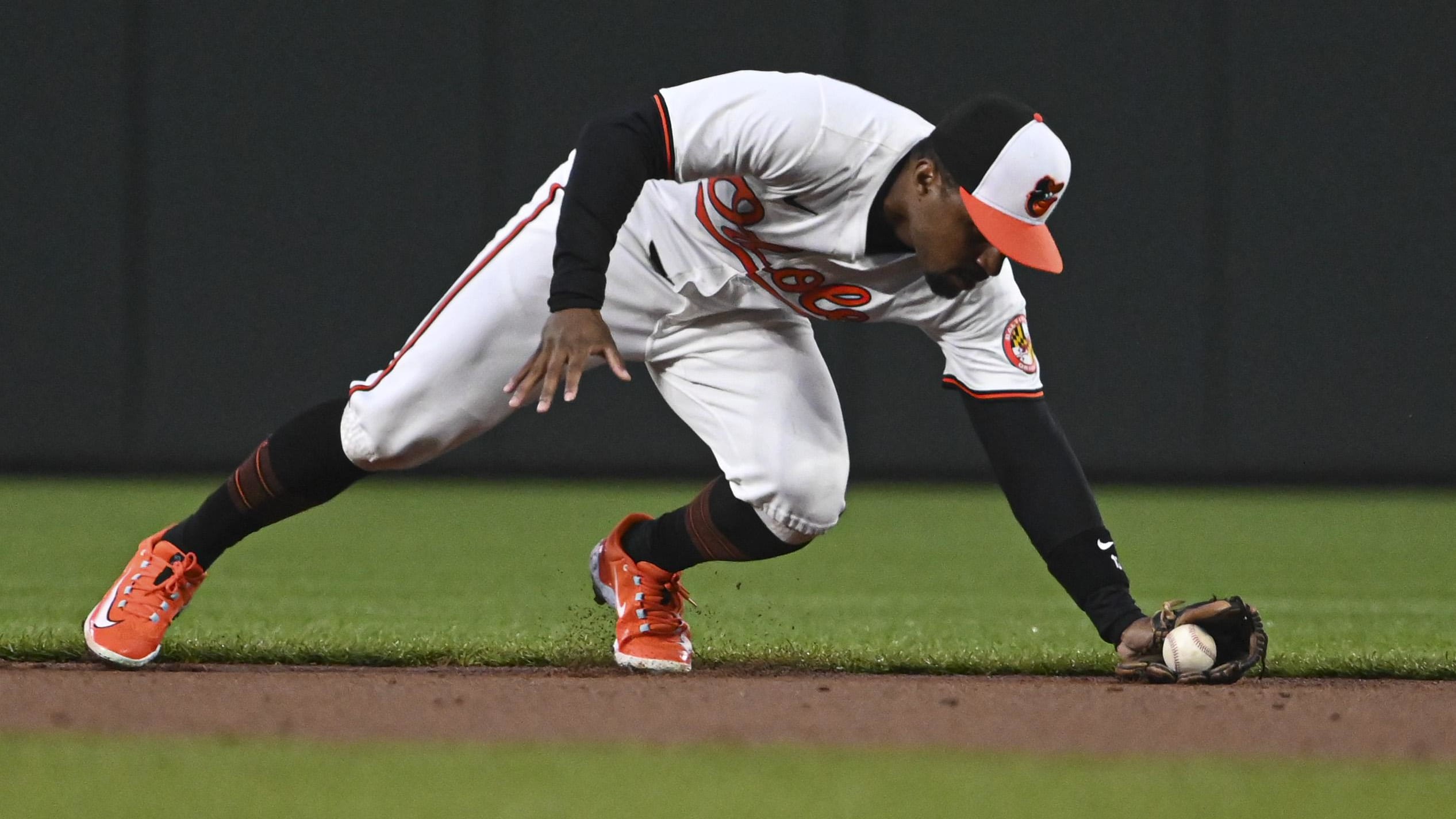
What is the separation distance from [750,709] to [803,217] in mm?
795

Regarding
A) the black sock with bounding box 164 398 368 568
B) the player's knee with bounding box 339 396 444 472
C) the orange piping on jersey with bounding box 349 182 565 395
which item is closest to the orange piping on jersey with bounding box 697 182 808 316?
the orange piping on jersey with bounding box 349 182 565 395

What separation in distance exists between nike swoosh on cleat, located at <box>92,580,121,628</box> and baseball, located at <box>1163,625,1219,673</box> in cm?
174

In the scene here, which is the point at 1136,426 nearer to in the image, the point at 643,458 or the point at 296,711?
the point at 643,458

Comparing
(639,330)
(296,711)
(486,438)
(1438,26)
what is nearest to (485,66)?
(486,438)

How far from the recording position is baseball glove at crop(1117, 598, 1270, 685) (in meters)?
2.64

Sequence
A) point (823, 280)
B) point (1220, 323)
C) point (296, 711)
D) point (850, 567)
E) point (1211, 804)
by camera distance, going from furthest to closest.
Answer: point (1220, 323) → point (850, 567) → point (823, 280) → point (296, 711) → point (1211, 804)

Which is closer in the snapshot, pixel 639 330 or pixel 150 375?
pixel 639 330

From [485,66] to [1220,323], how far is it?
3.46m

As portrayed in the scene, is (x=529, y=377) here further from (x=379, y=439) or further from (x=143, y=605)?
(x=143, y=605)

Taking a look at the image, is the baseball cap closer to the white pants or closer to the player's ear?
the player's ear

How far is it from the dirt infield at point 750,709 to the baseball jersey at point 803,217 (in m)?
0.58

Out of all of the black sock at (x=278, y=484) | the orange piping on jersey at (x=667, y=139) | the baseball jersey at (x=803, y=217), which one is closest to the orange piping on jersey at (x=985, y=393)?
the baseball jersey at (x=803, y=217)

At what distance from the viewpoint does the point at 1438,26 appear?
7.57 metres

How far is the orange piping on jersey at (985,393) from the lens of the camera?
2.82 meters
